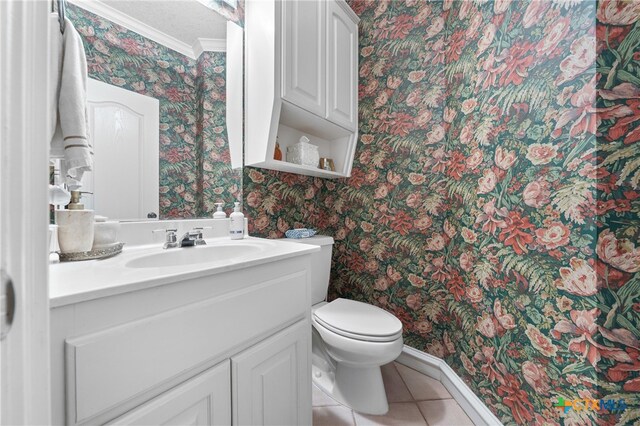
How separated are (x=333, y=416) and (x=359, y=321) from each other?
0.48 meters

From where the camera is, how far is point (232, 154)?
4.64 ft

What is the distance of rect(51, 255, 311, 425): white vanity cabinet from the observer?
0.50 m

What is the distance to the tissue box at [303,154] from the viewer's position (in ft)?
5.20

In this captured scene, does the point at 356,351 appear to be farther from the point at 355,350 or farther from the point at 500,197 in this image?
the point at 500,197

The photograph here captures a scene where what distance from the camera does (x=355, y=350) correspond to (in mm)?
1178

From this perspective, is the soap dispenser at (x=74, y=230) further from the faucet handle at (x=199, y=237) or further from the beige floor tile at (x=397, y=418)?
the beige floor tile at (x=397, y=418)

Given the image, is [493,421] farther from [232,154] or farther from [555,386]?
[232,154]

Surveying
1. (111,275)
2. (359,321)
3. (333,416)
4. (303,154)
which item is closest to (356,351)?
(359,321)

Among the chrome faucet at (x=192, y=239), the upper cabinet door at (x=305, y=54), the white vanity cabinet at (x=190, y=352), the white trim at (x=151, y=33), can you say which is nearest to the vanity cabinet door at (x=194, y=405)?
the white vanity cabinet at (x=190, y=352)

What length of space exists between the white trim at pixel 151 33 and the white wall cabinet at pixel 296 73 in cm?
20

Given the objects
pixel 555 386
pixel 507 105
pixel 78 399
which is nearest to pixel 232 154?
pixel 78 399

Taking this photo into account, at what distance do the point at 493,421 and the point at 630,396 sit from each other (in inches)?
Answer: 21.8

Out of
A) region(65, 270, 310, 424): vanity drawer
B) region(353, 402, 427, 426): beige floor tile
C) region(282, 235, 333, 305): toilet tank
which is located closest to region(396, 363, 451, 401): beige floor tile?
region(353, 402, 427, 426): beige floor tile

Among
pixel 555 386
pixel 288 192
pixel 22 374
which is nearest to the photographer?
pixel 22 374
